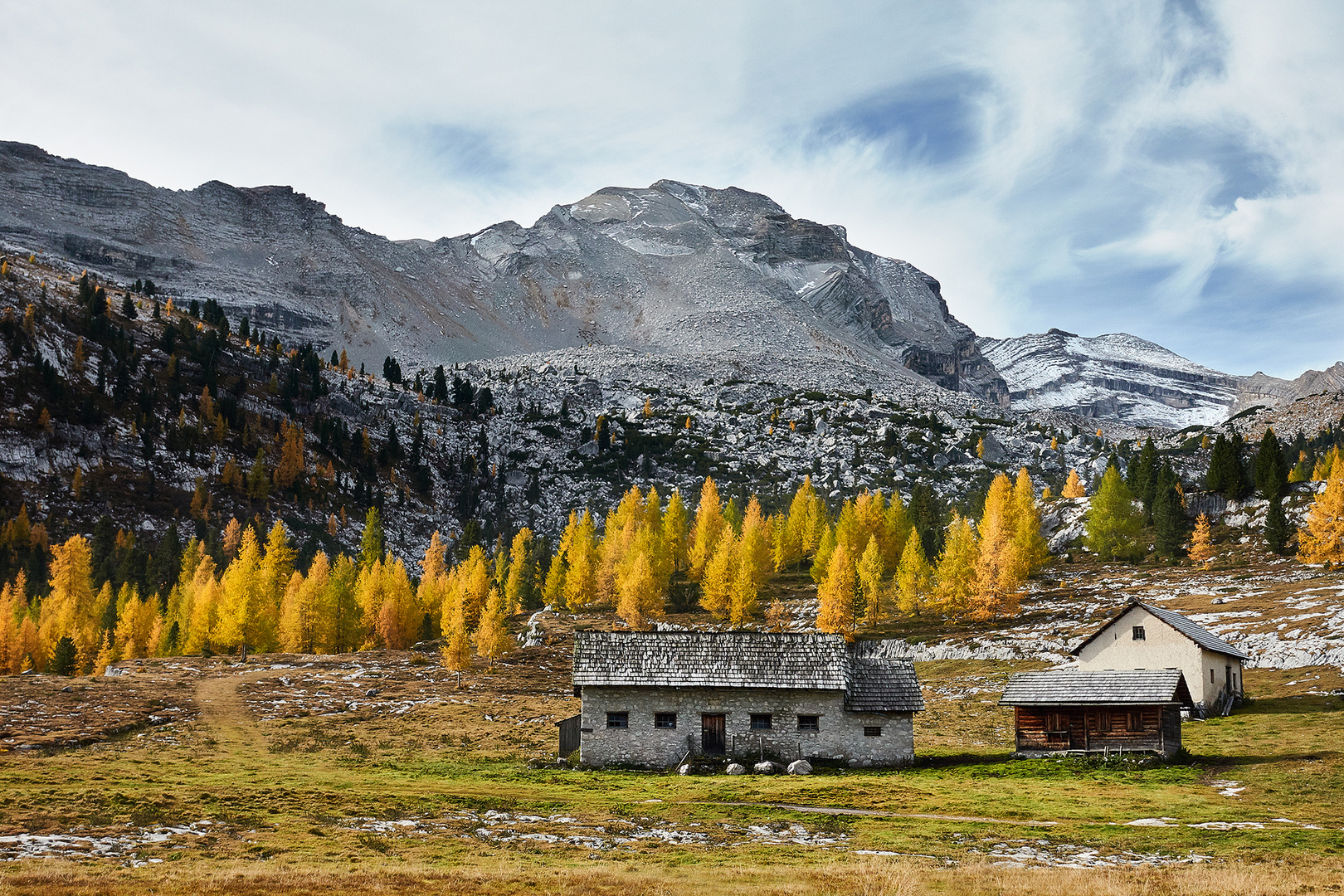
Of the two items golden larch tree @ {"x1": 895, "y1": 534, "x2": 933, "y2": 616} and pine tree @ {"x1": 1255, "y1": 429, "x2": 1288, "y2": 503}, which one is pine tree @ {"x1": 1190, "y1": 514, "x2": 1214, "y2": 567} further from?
golden larch tree @ {"x1": 895, "y1": 534, "x2": 933, "y2": 616}

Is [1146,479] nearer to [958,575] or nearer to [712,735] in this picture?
[958,575]

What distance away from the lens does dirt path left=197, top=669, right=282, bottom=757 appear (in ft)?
161

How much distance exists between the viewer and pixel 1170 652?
171 ft

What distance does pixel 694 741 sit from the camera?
4338cm

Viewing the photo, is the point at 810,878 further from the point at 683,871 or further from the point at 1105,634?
the point at 1105,634

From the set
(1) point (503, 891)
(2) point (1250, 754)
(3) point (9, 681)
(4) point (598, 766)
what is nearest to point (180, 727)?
(3) point (9, 681)

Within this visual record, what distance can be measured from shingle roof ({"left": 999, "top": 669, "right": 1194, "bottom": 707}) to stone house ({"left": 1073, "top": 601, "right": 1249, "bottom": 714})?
739cm

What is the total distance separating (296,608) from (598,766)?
56.9 m

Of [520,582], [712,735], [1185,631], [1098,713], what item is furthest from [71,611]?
[1185,631]

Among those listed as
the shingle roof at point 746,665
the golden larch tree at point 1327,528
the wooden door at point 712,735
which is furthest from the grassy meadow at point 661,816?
the golden larch tree at point 1327,528

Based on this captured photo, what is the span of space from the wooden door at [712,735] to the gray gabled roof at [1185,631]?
86.0 ft

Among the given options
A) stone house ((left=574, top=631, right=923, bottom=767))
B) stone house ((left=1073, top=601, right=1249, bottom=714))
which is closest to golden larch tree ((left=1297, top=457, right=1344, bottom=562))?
stone house ((left=1073, top=601, right=1249, bottom=714))

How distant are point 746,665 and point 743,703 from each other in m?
1.77

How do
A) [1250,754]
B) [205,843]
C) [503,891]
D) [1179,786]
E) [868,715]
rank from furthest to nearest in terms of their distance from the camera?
[868,715] < [1250,754] < [1179,786] < [205,843] < [503,891]
